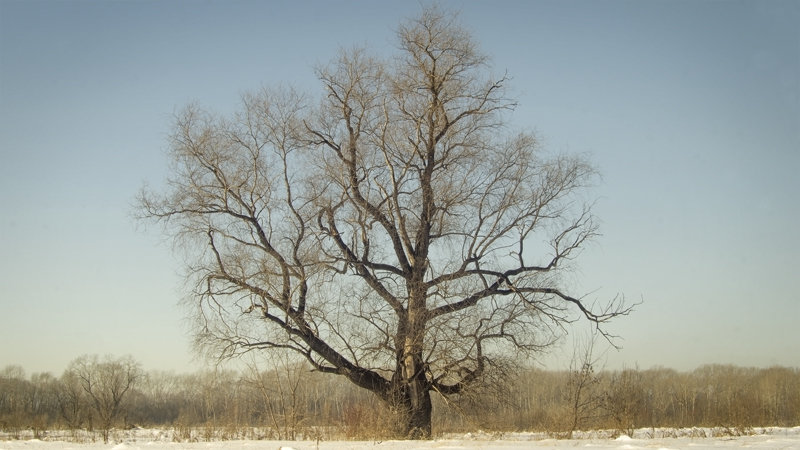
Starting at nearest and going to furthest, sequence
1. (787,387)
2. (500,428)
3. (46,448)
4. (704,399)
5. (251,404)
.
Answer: (46,448) → (500,428) → (251,404) → (704,399) → (787,387)

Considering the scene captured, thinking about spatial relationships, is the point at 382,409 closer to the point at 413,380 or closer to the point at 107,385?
the point at 413,380

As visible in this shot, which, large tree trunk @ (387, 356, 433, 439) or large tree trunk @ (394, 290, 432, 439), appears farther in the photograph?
large tree trunk @ (387, 356, 433, 439)

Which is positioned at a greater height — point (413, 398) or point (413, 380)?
point (413, 380)

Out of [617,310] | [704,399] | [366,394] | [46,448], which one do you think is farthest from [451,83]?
[704,399]

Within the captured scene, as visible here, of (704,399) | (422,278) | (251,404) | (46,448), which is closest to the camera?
(46,448)

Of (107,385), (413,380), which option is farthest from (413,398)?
(107,385)

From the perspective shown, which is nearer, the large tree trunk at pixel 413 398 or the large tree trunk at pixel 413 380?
the large tree trunk at pixel 413 380

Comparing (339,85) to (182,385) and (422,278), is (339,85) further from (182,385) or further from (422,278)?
(182,385)

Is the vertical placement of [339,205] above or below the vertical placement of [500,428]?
above

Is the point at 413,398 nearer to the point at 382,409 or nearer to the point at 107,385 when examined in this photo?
the point at 382,409

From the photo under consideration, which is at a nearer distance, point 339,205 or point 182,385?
point 339,205

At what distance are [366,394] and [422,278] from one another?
15.8 ft

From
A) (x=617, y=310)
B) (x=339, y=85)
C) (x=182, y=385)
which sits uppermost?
(x=339, y=85)

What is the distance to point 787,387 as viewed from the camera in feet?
141
